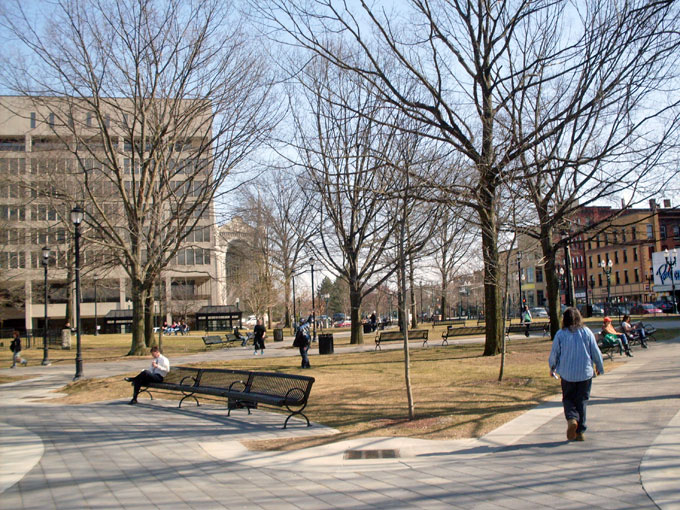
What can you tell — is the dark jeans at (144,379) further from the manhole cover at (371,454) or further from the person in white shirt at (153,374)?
the manhole cover at (371,454)

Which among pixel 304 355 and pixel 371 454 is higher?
pixel 304 355

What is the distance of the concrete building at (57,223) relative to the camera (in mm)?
27828

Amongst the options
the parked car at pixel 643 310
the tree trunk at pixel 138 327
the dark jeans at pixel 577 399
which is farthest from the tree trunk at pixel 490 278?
the parked car at pixel 643 310

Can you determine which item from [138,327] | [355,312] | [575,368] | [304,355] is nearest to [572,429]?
[575,368]

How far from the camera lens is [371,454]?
7809 millimetres

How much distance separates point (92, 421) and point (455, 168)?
12.6 meters

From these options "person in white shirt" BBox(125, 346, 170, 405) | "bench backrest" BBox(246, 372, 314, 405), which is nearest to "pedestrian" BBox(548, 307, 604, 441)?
"bench backrest" BBox(246, 372, 314, 405)

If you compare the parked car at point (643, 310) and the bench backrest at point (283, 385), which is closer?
the bench backrest at point (283, 385)

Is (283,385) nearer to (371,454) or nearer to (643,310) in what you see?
(371,454)

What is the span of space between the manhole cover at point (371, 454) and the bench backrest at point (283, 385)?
2.23 metres

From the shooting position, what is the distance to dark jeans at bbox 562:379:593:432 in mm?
7465

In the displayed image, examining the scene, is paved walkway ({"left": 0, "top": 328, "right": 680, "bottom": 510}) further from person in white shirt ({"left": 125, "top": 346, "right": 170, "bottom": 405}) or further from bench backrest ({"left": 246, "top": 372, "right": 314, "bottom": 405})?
person in white shirt ({"left": 125, "top": 346, "right": 170, "bottom": 405})

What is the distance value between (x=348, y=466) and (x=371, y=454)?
2.04 ft

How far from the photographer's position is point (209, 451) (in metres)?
8.34
